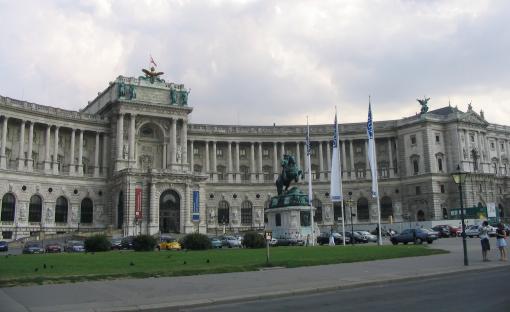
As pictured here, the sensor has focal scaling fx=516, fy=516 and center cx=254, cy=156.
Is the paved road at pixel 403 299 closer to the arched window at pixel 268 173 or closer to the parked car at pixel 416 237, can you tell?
the parked car at pixel 416 237

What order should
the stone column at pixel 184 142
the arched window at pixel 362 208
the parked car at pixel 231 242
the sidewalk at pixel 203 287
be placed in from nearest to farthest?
the sidewalk at pixel 203 287, the parked car at pixel 231 242, the stone column at pixel 184 142, the arched window at pixel 362 208

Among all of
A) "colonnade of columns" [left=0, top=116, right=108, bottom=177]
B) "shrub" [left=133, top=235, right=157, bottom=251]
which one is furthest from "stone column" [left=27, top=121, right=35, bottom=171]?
"shrub" [left=133, top=235, right=157, bottom=251]

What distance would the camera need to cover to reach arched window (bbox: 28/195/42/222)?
291 feet

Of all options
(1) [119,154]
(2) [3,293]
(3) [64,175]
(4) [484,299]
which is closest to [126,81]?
(1) [119,154]

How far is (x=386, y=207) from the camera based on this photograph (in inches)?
4508

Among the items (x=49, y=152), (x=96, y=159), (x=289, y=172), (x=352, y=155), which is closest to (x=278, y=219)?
(x=289, y=172)

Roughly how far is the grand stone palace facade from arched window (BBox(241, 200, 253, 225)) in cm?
Result: 22

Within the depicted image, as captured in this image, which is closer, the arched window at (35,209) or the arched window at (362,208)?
the arched window at (35,209)

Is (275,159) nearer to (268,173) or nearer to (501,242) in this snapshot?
(268,173)

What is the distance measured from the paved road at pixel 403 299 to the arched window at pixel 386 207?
94036 millimetres

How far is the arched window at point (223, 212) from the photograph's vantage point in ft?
359

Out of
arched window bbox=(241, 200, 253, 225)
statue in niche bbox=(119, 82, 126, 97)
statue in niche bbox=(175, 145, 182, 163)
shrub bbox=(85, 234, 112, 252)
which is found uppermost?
statue in niche bbox=(119, 82, 126, 97)

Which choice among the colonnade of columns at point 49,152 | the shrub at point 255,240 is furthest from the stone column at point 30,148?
the shrub at point 255,240

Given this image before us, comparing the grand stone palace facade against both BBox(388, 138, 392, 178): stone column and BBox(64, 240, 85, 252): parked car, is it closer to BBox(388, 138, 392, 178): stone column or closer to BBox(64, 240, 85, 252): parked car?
BBox(388, 138, 392, 178): stone column
